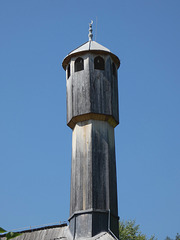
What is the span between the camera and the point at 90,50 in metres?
17.2

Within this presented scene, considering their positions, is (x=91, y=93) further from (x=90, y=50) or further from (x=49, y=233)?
(x=49, y=233)

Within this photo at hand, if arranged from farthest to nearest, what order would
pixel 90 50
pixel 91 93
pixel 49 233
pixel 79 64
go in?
pixel 79 64 → pixel 90 50 → pixel 91 93 → pixel 49 233

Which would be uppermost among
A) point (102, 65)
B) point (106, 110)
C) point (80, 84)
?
point (102, 65)

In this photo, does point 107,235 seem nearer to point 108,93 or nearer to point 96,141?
point 96,141

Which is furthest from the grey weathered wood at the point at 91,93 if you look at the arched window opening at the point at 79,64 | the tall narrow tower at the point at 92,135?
the arched window opening at the point at 79,64

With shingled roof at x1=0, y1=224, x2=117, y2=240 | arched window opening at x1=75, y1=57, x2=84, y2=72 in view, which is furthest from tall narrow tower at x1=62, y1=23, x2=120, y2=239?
shingled roof at x1=0, y1=224, x2=117, y2=240

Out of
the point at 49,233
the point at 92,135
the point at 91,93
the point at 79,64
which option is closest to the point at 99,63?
the point at 79,64

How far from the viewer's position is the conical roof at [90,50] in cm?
1727

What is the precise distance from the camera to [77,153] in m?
16.0

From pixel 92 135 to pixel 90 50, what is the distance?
3966 millimetres

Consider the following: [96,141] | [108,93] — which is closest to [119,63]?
[108,93]

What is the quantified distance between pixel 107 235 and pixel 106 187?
1.87m

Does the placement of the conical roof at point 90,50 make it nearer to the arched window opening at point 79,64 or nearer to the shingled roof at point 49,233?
the arched window opening at point 79,64

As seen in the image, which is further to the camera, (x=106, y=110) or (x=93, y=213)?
(x=106, y=110)
